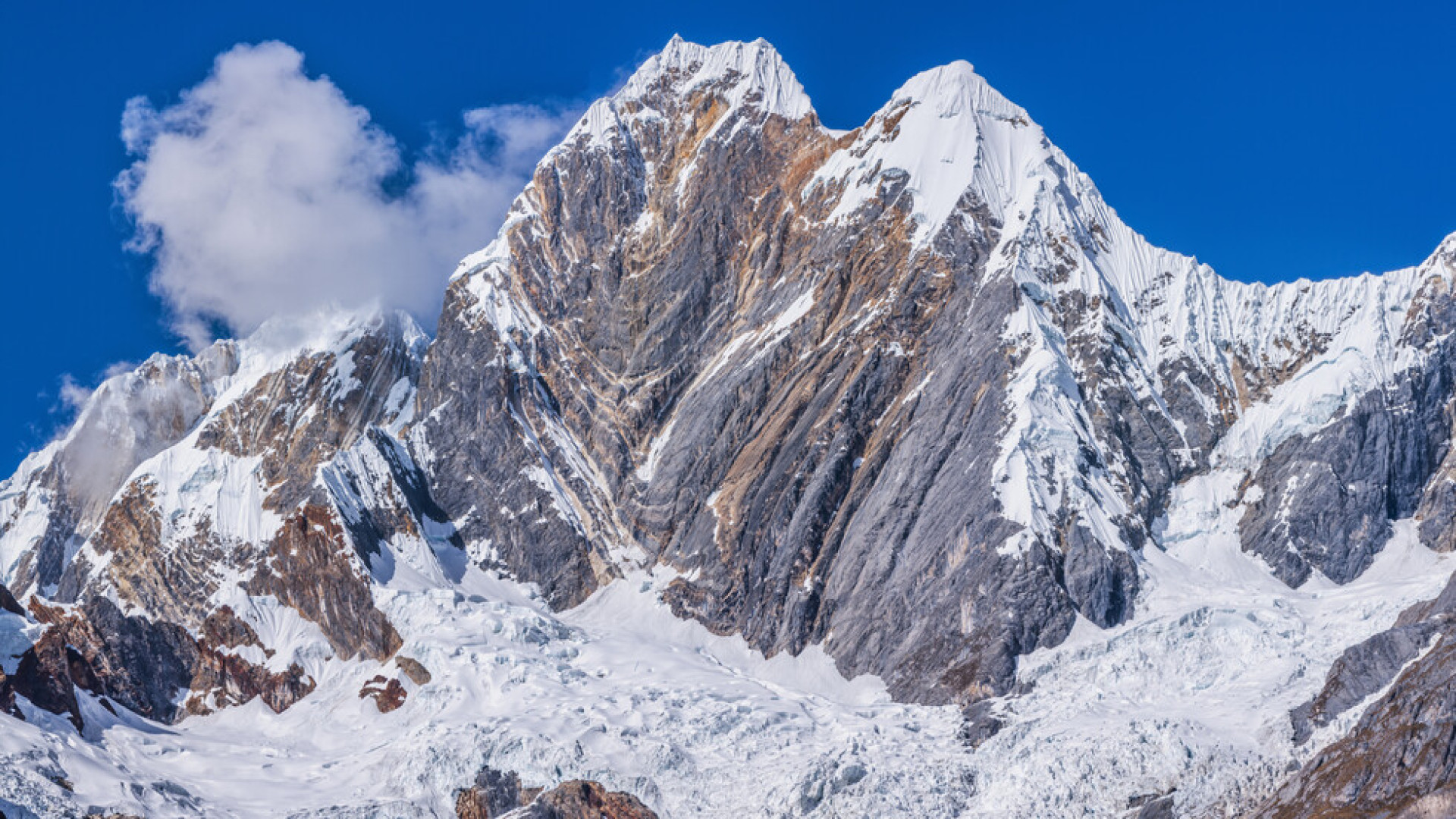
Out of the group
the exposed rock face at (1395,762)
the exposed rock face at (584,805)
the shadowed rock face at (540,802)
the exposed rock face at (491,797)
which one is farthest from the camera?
the exposed rock face at (491,797)

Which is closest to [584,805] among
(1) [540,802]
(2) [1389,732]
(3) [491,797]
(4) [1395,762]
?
(1) [540,802]

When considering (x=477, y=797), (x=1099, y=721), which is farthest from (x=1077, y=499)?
(x=477, y=797)

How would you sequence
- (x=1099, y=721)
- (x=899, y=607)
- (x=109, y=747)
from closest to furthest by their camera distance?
1. (x=1099, y=721)
2. (x=109, y=747)
3. (x=899, y=607)

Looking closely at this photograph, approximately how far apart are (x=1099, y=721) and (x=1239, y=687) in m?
16.1

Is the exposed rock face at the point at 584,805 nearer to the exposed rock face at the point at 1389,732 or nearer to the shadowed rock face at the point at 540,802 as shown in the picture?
the shadowed rock face at the point at 540,802

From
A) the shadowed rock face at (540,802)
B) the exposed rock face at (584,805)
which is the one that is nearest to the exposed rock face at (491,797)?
the shadowed rock face at (540,802)

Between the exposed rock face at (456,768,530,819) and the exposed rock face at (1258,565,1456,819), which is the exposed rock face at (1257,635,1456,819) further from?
the exposed rock face at (456,768,530,819)

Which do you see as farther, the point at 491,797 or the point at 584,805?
the point at 491,797

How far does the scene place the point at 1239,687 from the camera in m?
168

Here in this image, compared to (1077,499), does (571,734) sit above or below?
below

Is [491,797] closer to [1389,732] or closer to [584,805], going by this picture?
[584,805]

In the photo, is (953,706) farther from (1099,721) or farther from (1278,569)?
(1278,569)

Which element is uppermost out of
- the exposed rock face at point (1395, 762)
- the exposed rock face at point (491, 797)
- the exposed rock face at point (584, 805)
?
the exposed rock face at point (491, 797)

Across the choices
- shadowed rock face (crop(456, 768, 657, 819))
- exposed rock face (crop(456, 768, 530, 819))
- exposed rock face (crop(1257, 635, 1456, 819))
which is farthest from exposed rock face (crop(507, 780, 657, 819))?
exposed rock face (crop(1257, 635, 1456, 819))
